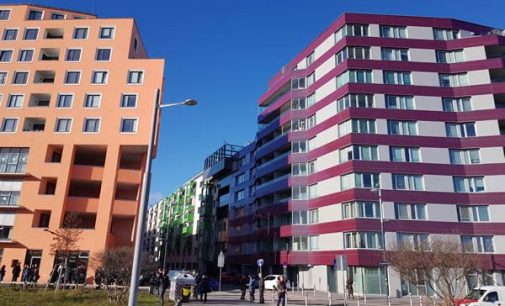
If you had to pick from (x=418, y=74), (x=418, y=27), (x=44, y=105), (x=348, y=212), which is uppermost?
(x=418, y=27)

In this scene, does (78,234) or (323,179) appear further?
(323,179)

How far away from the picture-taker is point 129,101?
4647 centimetres

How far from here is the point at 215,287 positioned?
43.4 metres

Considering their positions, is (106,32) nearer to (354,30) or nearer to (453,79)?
(354,30)

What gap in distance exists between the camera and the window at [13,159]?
4372cm

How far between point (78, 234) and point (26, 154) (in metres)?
12.4

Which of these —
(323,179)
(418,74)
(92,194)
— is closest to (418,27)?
(418,74)

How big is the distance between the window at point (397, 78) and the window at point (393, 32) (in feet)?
16.2

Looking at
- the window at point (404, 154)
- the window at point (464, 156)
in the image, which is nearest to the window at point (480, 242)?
the window at point (464, 156)

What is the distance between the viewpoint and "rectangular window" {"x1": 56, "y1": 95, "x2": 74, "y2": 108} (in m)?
46.6

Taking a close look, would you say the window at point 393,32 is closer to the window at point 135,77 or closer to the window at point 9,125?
the window at point 135,77

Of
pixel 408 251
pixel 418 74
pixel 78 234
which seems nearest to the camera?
pixel 408 251

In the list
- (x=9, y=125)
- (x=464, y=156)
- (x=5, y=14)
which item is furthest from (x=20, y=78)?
(x=464, y=156)

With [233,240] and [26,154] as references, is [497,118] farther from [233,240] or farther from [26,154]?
[26,154]
